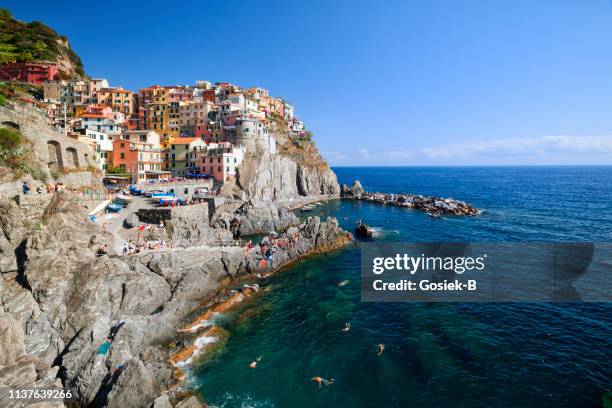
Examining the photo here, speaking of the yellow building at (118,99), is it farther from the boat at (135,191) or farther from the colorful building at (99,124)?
the boat at (135,191)

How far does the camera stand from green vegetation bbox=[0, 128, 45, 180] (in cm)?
3159

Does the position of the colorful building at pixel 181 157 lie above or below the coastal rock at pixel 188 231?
above

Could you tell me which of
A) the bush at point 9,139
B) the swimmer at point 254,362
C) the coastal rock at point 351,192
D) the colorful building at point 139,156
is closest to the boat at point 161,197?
the colorful building at point 139,156

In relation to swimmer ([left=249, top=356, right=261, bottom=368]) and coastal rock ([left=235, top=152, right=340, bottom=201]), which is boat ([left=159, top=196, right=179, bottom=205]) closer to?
coastal rock ([left=235, top=152, right=340, bottom=201])

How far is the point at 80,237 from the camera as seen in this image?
1133 inches

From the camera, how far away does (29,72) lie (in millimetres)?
78625

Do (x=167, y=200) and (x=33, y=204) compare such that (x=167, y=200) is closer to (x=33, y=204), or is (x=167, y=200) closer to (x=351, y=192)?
(x=33, y=204)

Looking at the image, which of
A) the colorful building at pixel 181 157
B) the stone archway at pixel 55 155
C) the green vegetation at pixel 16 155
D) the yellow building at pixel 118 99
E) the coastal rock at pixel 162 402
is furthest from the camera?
the yellow building at pixel 118 99

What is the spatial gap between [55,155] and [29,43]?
71061mm

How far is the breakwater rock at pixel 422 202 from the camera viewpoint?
73.2 metres

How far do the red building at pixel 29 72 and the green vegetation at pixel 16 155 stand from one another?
61468 millimetres

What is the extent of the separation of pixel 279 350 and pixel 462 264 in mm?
26270

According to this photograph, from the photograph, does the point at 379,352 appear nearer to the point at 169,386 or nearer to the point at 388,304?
the point at 388,304

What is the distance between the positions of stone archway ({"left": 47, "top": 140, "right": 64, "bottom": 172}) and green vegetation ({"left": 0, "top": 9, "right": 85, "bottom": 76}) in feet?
195
